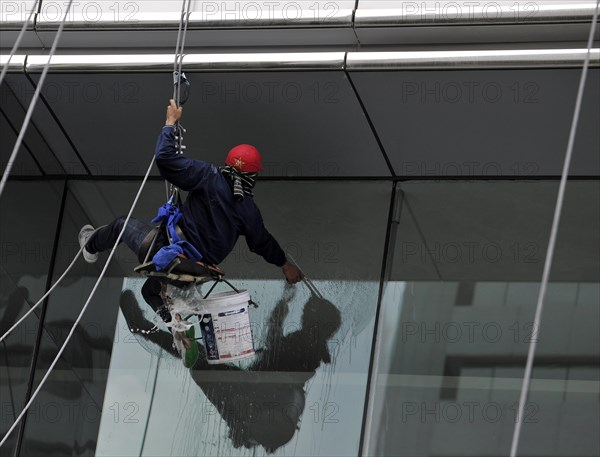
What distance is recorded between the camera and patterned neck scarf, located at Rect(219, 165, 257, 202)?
817 centimetres

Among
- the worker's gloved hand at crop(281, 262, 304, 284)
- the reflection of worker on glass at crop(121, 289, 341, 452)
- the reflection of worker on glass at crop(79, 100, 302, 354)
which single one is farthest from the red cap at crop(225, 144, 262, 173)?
the reflection of worker on glass at crop(121, 289, 341, 452)

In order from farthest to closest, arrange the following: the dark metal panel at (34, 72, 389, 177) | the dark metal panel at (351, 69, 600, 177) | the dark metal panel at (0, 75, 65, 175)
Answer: the dark metal panel at (0, 75, 65, 175)
the dark metal panel at (34, 72, 389, 177)
the dark metal panel at (351, 69, 600, 177)

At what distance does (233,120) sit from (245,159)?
1.08 m

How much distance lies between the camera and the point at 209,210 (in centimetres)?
822

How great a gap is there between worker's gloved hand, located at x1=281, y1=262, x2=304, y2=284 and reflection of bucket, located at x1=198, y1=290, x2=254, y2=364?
92 centimetres

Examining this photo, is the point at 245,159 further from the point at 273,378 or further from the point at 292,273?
the point at 273,378

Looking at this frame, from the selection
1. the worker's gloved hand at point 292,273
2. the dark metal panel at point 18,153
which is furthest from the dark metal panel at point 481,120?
the dark metal panel at point 18,153

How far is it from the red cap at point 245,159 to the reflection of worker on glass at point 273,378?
145cm

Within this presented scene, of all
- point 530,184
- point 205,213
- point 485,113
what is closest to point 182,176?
point 205,213

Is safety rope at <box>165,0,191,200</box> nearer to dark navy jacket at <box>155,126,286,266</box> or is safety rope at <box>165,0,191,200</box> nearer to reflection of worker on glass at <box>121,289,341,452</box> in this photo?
dark navy jacket at <box>155,126,286,266</box>

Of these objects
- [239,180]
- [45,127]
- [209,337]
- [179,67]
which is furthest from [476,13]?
[45,127]

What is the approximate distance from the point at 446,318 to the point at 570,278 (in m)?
0.92

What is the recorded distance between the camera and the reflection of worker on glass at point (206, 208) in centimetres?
805

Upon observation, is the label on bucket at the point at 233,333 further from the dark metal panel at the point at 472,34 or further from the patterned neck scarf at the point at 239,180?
the dark metal panel at the point at 472,34
